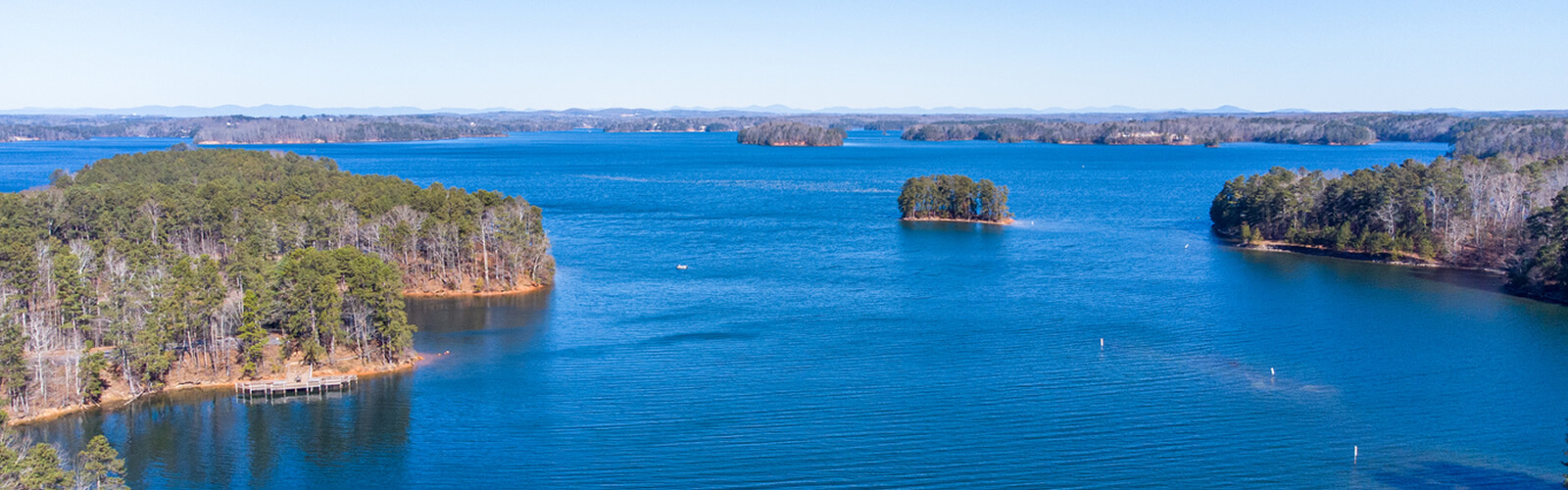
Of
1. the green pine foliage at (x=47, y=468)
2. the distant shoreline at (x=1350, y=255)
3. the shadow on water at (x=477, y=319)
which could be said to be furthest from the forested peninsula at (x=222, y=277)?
the distant shoreline at (x=1350, y=255)

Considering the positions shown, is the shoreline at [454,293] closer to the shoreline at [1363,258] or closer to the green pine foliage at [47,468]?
the green pine foliage at [47,468]

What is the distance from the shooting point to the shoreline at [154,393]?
31844 mm

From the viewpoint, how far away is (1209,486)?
27.3 m

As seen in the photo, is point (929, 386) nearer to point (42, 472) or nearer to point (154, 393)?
point (42, 472)

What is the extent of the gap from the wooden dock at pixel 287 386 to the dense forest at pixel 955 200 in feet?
181

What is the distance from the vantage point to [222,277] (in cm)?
4012

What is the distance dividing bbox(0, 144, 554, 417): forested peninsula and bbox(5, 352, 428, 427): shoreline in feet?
0.54

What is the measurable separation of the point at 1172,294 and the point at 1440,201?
2348 cm

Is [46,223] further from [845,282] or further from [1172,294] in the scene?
[1172,294]

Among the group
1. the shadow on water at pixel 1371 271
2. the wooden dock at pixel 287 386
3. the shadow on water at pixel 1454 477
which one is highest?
the shadow on water at pixel 1371 271

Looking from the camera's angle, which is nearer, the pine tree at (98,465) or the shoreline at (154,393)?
the pine tree at (98,465)

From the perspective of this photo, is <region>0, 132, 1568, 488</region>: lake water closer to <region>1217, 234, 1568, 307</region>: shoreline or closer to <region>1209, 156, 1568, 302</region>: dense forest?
<region>1217, 234, 1568, 307</region>: shoreline

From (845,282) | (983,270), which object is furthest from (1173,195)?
(845,282)

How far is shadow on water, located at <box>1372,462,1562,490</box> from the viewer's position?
26.8 m
